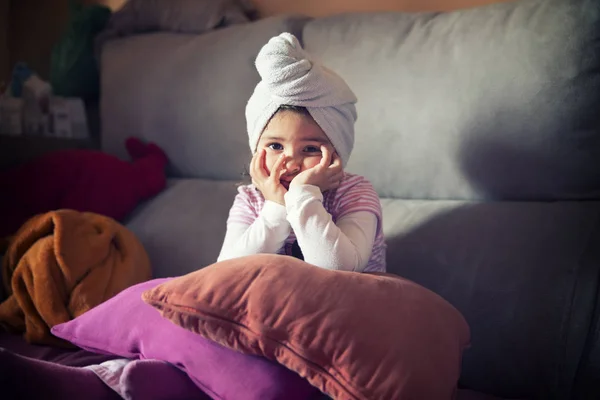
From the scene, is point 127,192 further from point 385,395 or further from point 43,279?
point 385,395

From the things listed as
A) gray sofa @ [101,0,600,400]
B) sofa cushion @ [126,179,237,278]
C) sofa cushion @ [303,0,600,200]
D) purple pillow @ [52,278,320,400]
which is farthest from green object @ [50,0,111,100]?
purple pillow @ [52,278,320,400]

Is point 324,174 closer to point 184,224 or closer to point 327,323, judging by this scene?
point 327,323

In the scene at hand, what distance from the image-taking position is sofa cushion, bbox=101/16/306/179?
5.39 feet

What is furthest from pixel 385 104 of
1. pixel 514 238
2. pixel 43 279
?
pixel 43 279

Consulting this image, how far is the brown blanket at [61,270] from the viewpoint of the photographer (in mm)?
1272

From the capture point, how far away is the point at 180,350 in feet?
3.00

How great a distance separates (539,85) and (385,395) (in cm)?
72

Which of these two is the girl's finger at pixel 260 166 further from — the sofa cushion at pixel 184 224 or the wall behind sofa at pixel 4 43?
the wall behind sofa at pixel 4 43

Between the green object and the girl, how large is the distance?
3.69 feet

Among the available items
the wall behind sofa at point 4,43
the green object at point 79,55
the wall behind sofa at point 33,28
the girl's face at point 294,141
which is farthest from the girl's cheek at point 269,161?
the wall behind sofa at point 4,43

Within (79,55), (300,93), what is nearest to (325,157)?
(300,93)

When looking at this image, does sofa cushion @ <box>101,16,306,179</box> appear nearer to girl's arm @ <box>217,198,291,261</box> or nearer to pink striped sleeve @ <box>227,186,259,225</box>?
pink striped sleeve @ <box>227,186,259,225</box>

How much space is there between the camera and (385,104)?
4.51 feet

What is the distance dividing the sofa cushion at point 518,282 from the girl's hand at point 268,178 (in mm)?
341
